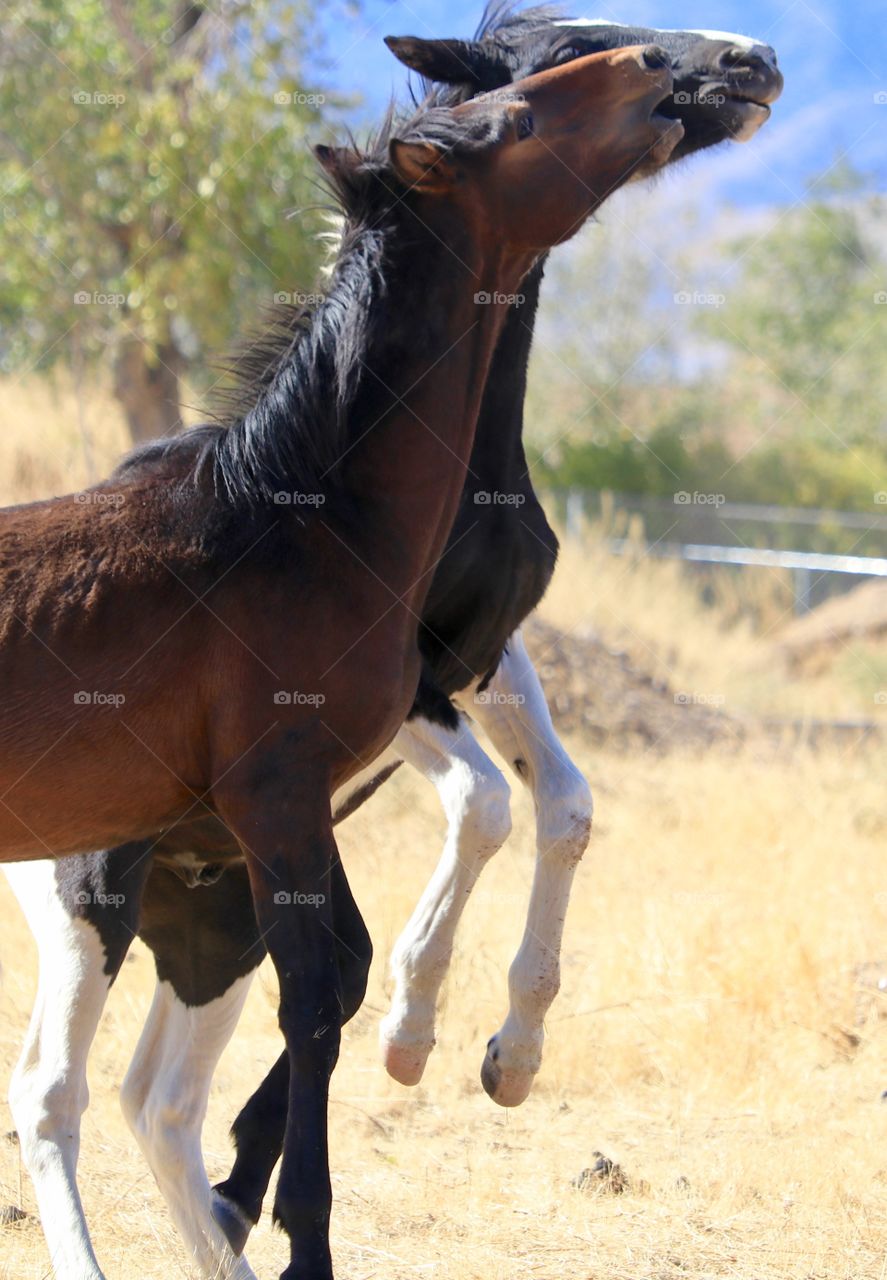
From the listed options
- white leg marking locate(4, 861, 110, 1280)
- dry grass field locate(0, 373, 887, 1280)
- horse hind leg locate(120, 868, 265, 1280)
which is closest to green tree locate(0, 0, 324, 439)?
dry grass field locate(0, 373, 887, 1280)

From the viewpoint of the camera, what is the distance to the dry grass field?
4.14 metres

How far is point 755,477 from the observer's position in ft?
90.0

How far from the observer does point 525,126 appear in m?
3.34

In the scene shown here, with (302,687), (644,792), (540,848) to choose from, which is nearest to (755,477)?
(644,792)

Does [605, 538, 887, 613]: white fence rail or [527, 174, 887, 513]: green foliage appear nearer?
[605, 538, 887, 613]: white fence rail

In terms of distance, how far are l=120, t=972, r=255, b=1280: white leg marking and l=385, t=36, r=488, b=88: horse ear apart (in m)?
2.61

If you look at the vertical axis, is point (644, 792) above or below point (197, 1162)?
below

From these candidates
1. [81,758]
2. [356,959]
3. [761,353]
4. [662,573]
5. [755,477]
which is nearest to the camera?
[81,758]

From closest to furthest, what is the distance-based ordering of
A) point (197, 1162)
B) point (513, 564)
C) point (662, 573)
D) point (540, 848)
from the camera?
point (197, 1162), point (513, 564), point (540, 848), point (662, 573)

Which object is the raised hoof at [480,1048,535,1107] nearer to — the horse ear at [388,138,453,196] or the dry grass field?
the dry grass field

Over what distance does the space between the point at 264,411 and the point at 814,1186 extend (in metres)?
2.85

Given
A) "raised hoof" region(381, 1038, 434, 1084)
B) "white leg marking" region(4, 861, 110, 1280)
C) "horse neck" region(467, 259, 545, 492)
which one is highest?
"horse neck" region(467, 259, 545, 492)

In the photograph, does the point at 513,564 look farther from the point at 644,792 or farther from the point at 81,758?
the point at 644,792

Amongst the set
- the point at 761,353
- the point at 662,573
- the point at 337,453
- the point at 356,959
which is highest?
the point at 337,453
